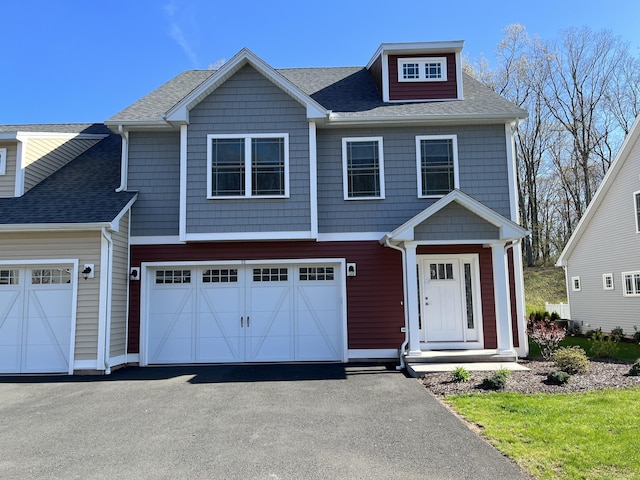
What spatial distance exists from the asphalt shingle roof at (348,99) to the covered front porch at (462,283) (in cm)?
283

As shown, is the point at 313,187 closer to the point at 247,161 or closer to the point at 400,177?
the point at 247,161

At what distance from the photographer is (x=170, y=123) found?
10.5 m

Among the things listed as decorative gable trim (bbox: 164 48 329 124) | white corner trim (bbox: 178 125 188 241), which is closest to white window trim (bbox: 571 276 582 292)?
decorative gable trim (bbox: 164 48 329 124)

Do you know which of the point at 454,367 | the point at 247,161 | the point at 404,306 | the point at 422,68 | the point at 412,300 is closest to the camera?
the point at 454,367

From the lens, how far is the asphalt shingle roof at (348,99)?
1098 cm

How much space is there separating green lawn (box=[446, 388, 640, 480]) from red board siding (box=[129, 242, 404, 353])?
3.69 meters

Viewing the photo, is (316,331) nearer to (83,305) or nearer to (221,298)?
(221,298)

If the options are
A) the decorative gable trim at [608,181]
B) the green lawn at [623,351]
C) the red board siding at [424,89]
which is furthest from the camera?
the decorative gable trim at [608,181]

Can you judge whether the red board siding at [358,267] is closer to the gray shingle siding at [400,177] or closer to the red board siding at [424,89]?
the gray shingle siding at [400,177]

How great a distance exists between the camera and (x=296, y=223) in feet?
34.1

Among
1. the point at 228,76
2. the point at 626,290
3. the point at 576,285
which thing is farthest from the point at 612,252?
the point at 228,76

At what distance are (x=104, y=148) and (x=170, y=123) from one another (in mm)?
3789

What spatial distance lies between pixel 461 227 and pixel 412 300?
1781 mm

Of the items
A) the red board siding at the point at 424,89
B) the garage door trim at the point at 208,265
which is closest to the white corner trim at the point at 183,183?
the garage door trim at the point at 208,265
